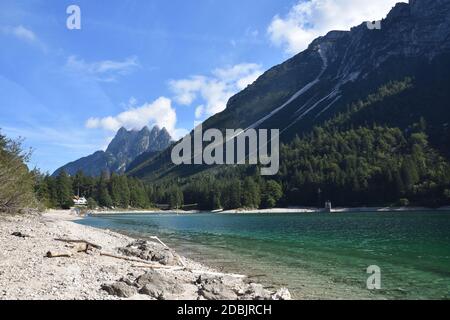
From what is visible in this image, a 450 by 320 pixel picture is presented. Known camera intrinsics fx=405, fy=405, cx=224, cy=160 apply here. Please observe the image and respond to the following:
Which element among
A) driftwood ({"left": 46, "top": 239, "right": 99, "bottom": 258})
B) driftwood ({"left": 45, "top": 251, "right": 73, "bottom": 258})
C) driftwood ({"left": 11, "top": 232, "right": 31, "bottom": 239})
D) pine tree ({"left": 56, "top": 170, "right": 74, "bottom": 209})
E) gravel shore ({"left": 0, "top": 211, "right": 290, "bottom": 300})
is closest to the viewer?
gravel shore ({"left": 0, "top": 211, "right": 290, "bottom": 300})

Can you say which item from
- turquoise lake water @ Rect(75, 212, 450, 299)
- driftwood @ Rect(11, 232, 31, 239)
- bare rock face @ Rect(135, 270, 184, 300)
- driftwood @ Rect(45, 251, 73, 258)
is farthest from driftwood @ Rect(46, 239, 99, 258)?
turquoise lake water @ Rect(75, 212, 450, 299)

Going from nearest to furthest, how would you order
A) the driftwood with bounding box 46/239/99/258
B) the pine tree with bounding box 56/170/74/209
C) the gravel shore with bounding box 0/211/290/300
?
the gravel shore with bounding box 0/211/290/300, the driftwood with bounding box 46/239/99/258, the pine tree with bounding box 56/170/74/209

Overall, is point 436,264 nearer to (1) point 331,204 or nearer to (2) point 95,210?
(1) point 331,204

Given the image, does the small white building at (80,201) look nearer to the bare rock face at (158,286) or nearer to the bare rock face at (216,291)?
the bare rock face at (158,286)

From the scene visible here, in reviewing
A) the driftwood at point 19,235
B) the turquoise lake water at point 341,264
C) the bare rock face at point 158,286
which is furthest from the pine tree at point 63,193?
the bare rock face at point 158,286

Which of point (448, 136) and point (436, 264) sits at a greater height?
point (448, 136)

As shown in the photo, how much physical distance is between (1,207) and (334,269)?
37.8 m

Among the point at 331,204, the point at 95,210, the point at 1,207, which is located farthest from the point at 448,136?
the point at 1,207

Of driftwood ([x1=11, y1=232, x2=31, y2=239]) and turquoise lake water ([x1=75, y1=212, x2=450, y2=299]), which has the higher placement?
driftwood ([x1=11, y1=232, x2=31, y2=239])

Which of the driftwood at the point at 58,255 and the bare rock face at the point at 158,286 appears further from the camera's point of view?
the driftwood at the point at 58,255

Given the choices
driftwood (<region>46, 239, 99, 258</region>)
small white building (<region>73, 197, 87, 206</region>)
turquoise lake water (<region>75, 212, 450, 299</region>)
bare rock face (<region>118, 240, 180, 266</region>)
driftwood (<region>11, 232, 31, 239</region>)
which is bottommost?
turquoise lake water (<region>75, 212, 450, 299</region>)

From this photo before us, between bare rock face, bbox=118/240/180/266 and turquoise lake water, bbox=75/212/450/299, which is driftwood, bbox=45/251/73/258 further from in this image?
turquoise lake water, bbox=75/212/450/299

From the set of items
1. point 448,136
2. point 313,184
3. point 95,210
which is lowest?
point 95,210
